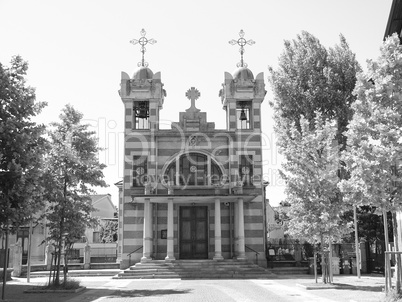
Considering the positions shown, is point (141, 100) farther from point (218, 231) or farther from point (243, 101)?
point (218, 231)

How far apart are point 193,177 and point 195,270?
6.99 metres

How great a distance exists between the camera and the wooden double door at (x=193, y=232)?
108 ft

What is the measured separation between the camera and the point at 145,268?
29.9m

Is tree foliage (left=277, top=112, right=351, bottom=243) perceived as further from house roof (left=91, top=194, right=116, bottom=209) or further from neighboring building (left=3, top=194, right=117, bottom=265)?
house roof (left=91, top=194, right=116, bottom=209)

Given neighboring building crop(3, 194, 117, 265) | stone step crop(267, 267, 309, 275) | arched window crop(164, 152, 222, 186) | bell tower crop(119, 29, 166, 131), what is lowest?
stone step crop(267, 267, 309, 275)

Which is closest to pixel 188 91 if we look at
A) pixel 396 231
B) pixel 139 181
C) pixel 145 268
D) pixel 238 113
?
pixel 238 113

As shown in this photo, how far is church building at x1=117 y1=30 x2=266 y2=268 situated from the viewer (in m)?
32.4

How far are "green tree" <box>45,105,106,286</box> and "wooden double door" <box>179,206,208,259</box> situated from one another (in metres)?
11.4

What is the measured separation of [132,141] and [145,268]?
9266 millimetres

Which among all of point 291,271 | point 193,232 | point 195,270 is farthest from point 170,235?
point 291,271

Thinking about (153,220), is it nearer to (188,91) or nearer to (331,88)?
(188,91)

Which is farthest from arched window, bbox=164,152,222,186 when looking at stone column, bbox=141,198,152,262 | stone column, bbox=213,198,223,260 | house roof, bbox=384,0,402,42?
house roof, bbox=384,0,402,42

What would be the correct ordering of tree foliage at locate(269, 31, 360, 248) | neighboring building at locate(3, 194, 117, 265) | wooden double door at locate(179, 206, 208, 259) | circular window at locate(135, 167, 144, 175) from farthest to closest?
neighboring building at locate(3, 194, 117, 265), circular window at locate(135, 167, 144, 175), wooden double door at locate(179, 206, 208, 259), tree foliage at locate(269, 31, 360, 248)

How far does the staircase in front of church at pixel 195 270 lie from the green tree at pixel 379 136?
13797 mm
